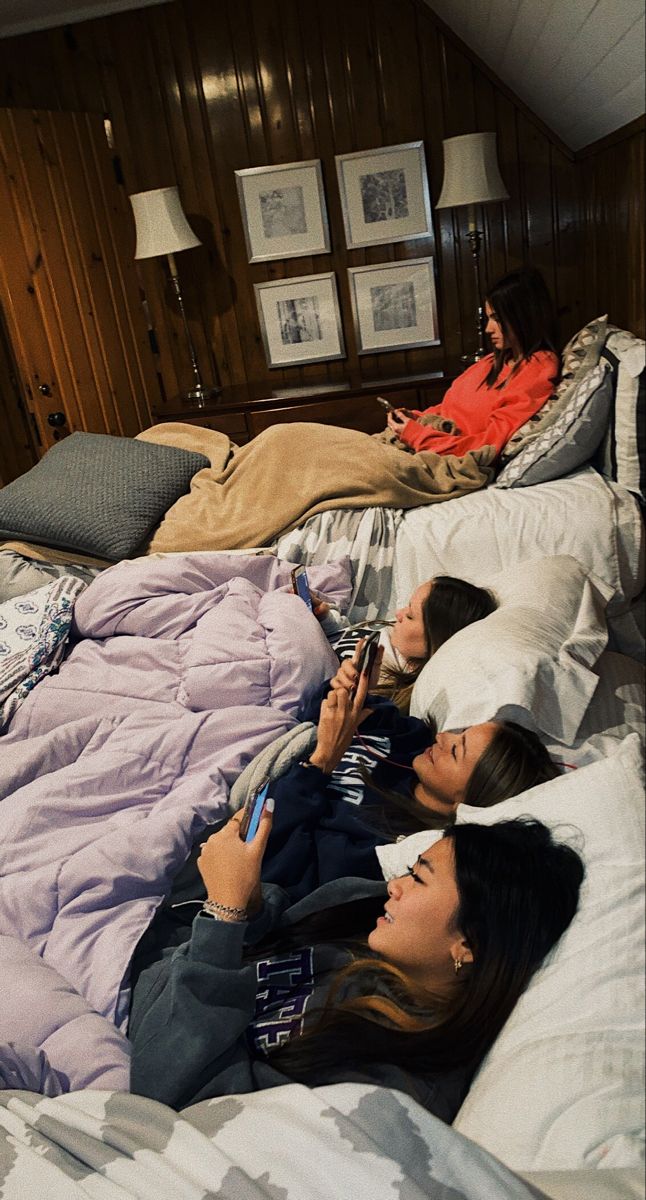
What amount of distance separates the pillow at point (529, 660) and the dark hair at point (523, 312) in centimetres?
124

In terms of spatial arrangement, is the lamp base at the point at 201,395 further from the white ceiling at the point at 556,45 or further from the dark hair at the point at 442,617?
the dark hair at the point at 442,617

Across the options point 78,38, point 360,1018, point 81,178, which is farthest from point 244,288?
point 360,1018

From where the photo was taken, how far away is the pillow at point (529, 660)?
773 millimetres

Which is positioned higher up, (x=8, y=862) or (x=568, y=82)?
(x=568, y=82)

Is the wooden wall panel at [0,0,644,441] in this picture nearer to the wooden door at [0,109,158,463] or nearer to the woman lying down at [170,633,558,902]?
the wooden door at [0,109,158,463]

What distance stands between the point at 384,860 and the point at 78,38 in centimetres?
316

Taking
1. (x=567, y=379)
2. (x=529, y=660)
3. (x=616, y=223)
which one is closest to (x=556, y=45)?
(x=567, y=379)

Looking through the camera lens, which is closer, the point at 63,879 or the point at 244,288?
the point at 63,879

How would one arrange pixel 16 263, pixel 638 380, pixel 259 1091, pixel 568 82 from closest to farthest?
1. pixel 259 1091
2. pixel 638 380
3. pixel 568 82
4. pixel 16 263

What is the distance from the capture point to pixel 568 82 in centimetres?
185

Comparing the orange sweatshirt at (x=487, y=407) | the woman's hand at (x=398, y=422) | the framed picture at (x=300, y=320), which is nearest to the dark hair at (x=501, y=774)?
the orange sweatshirt at (x=487, y=407)

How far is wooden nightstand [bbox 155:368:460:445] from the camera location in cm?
278

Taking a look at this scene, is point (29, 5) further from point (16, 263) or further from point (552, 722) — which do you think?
point (552, 722)

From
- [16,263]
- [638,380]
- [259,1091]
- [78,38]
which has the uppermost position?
[78,38]
